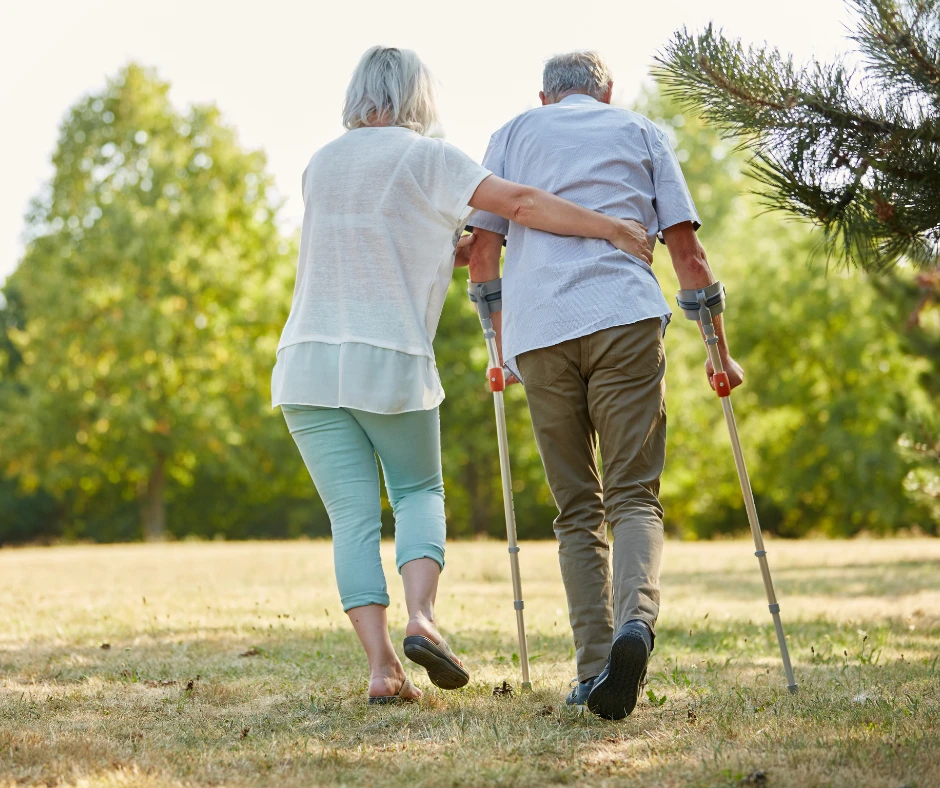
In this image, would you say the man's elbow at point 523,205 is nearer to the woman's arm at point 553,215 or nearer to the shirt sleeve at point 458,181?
the woman's arm at point 553,215

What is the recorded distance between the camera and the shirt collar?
12.1 feet

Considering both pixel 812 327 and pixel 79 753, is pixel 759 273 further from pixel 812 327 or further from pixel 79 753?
pixel 79 753

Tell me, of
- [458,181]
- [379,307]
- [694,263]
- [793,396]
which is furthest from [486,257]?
[793,396]

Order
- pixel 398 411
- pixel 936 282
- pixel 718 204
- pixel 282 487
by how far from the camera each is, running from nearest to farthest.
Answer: pixel 398 411, pixel 936 282, pixel 282 487, pixel 718 204

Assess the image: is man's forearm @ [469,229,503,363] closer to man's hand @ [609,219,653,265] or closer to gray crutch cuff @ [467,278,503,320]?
gray crutch cuff @ [467,278,503,320]

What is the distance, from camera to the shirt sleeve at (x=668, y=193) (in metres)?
3.57

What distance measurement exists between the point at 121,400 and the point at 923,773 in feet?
65.4

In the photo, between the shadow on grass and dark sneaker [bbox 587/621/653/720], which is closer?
dark sneaker [bbox 587/621/653/720]

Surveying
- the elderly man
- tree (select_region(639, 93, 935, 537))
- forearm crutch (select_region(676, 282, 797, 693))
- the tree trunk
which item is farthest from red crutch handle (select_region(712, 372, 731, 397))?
the tree trunk

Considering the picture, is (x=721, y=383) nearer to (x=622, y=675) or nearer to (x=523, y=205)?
(x=523, y=205)

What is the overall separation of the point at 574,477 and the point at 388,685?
36.2 inches

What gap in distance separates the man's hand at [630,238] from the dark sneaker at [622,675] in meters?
1.20

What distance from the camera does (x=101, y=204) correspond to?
70.5ft

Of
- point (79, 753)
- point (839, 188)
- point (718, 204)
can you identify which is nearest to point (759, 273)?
point (718, 204)
